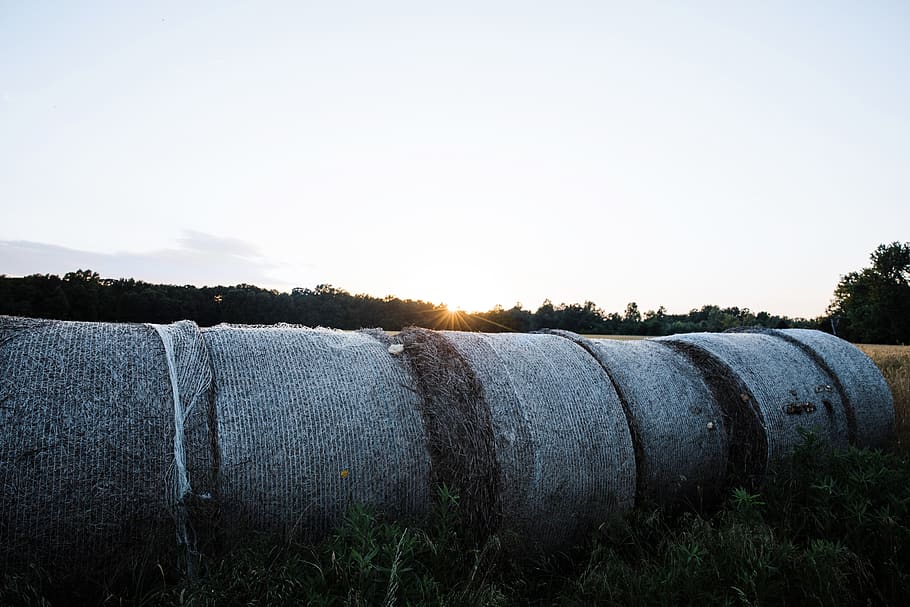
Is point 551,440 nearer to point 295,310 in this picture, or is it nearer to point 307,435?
point 307,435

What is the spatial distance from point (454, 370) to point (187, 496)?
186 cm

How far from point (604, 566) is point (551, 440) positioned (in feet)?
2.87

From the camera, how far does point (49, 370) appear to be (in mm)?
3195

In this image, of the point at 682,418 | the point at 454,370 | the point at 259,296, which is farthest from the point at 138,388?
the point at 259,296

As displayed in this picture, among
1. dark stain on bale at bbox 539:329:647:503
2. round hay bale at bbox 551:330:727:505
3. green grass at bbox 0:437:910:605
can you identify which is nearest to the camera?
green grass at bbox 0:437:910:605

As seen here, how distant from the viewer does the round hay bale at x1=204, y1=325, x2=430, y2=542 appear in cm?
335

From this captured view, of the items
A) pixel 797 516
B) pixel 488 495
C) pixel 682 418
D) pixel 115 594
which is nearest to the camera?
Answer: pixel 115 594

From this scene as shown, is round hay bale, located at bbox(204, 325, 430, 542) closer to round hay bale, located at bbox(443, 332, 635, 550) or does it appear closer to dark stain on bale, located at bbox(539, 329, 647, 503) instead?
round hay bale, located at bbox(443, 332, 635, 550)

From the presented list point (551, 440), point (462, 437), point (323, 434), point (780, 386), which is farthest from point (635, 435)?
point (323, 434)

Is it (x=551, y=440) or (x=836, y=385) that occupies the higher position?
(x=836, y=385)

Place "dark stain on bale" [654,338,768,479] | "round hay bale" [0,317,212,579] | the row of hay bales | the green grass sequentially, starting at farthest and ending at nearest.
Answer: "dark stain on bale" [654,338,768,479]
the row of hay bales
"round hay bale" [0,317,212,579]
the green grass

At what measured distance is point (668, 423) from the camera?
4.82 meters

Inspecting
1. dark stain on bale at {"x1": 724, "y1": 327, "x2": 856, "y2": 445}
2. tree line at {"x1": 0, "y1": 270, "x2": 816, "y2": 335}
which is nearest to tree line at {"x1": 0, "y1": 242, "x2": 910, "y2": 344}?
tree line at {"x1": 0, "y1": 270, "x2": 816, "y2": 335}

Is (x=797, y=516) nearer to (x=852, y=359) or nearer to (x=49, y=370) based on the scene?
(x=852, y=359)
